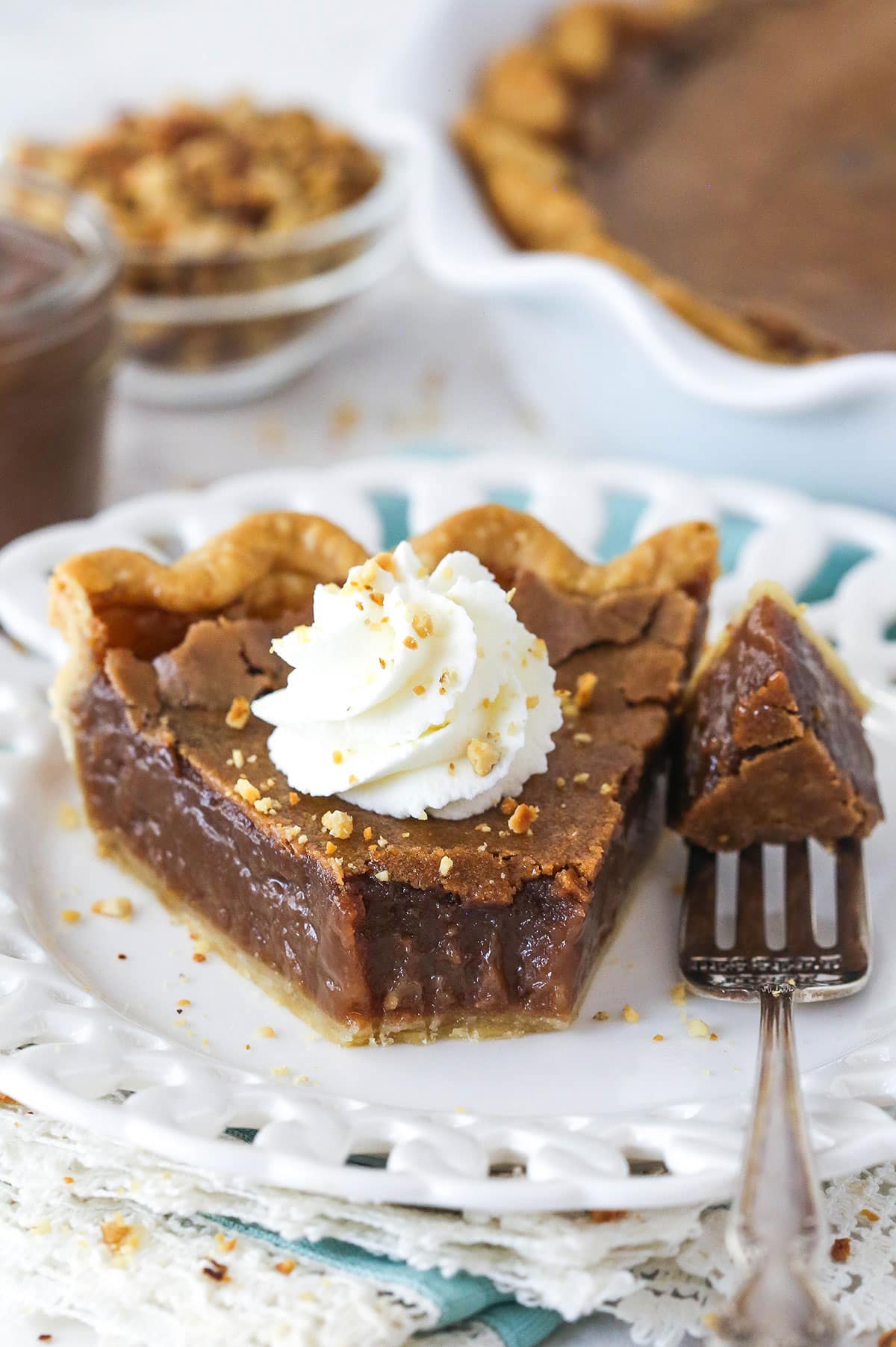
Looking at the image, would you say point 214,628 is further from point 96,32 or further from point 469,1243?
point 96,32

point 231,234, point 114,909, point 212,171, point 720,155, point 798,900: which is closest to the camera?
point 798,900

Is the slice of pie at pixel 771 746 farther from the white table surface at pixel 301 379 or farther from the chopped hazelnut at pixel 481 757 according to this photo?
the white table surface at pixel 301 379

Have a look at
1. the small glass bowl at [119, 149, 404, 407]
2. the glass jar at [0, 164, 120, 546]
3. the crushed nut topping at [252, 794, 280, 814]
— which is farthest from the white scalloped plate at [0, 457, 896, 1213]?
the small glass bowl at [119, 149, 404, 407]

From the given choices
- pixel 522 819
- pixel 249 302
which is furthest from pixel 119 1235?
pixel 249 302

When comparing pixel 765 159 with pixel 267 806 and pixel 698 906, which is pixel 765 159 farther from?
pixel 267 806

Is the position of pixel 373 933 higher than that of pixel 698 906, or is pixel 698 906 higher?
pixel 373 933

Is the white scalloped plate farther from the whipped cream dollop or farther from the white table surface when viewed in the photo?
the white table surface

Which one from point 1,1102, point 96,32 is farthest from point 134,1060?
point 96,32

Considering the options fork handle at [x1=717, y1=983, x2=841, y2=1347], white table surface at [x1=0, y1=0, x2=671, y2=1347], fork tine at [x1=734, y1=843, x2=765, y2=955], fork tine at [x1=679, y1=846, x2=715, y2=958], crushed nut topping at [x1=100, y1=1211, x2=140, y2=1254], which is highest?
fork handle at [x1=717, y1=983, x2=841, y2=1347]
